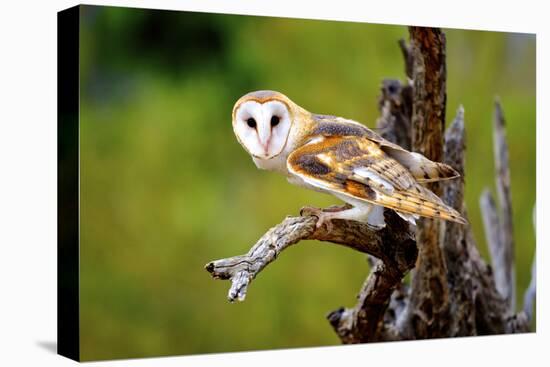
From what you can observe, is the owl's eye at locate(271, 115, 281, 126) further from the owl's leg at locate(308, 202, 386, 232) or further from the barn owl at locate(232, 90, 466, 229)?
the owl's leg at locate(308, 202, 386, 232)

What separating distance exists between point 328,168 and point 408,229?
0.61 meters

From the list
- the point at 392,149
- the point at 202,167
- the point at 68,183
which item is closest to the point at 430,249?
the point at 392,149

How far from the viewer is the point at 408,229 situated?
4891 mm

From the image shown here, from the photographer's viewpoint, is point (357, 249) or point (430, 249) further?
point (430, 249)

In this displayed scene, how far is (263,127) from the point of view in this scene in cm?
469

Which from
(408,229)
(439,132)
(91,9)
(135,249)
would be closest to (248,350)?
(135,249)

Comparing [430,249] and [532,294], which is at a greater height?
[430,249]

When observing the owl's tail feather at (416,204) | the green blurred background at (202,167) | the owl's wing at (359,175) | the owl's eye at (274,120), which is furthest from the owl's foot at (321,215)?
the green blurred background at (202,167)

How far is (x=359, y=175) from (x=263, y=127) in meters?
0.54

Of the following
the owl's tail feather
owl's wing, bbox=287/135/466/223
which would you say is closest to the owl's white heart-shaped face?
owl's wing, bbox=287/135/466/223

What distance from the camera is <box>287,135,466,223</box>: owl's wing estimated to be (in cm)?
459

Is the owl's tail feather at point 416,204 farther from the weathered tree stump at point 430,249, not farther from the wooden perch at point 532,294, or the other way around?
the wooden perch at point 532,294

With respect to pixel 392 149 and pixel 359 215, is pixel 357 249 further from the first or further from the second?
pixel 392 149

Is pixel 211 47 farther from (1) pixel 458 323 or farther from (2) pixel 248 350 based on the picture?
(1) pixel 458 323
